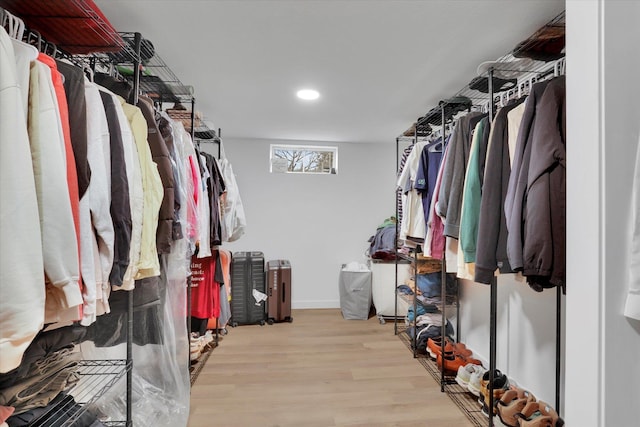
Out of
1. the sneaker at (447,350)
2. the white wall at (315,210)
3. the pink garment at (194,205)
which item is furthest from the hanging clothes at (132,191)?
the white wall at (315,210)

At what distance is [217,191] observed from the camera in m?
2.50

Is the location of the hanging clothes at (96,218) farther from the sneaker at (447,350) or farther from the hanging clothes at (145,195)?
the sneaker at (447,350)

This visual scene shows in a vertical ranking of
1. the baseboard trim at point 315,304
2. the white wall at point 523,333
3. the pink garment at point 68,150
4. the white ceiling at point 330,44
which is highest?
the white ceiling at point 330,44

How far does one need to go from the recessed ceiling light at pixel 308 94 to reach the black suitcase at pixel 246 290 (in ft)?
6.06

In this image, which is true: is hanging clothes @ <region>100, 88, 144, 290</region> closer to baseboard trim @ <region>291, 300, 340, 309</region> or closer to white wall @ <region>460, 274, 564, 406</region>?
white wall @ <region>460, 274, 564, 406</region>

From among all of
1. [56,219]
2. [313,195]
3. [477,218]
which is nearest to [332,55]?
[477,218]

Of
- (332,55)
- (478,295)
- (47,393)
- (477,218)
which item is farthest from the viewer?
(478,295)

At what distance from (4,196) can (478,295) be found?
273cm

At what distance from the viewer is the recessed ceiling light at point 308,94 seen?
2.44 m

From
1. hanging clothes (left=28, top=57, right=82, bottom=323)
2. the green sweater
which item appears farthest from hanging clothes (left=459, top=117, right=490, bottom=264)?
hanging clothes (left=28, top=57, right=82, bottom=323)

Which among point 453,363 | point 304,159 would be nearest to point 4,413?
point 453,363

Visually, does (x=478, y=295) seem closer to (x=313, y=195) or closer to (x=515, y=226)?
(x=515, y=226)

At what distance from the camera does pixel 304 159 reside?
416 centimetres

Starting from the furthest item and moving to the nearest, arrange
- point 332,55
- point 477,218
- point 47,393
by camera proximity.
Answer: point 332,55 → point 477,218 → point 47,393
